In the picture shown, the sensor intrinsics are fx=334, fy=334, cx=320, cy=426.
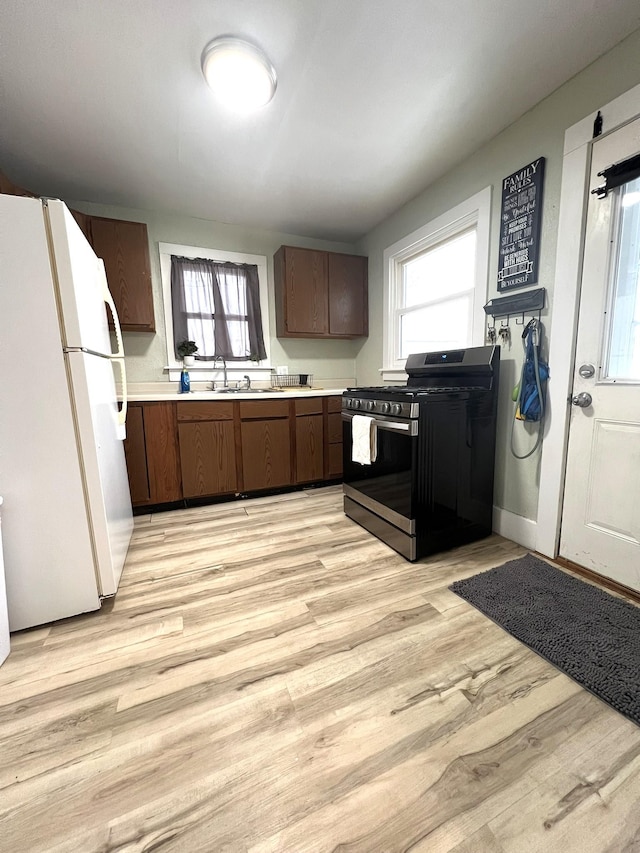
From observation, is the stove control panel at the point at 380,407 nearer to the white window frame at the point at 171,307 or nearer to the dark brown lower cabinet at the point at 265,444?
the dark brown lower cabinet at the point at 265,444

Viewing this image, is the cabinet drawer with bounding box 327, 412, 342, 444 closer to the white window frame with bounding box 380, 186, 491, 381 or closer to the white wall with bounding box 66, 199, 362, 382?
the white window frame with bounding box 380, 186, 491, 381

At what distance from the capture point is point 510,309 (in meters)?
1.97

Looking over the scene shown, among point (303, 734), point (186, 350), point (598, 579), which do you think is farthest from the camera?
point (186, 350)

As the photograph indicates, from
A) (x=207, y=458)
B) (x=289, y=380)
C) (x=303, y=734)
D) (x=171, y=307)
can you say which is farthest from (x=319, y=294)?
(x=303, y=734)

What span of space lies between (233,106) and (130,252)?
145 cm

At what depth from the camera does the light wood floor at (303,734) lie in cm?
75

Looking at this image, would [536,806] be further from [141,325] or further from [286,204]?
[286,204]

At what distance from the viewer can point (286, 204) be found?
2.81m

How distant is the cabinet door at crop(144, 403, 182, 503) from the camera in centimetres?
253

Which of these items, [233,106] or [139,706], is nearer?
[139,706]

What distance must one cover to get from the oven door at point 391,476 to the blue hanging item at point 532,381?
0.65m

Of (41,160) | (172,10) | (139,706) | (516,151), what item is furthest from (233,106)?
(139,706)

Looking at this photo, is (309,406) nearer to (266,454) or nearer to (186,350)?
(266,454)

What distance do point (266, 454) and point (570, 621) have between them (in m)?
2.21
